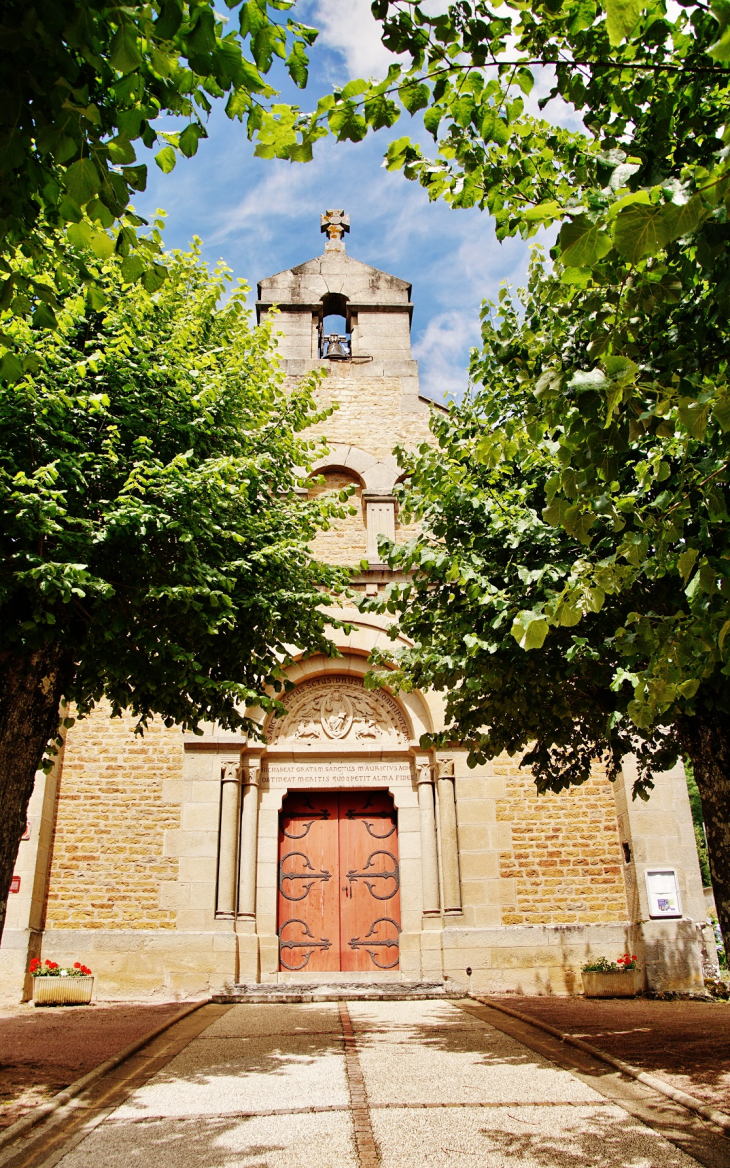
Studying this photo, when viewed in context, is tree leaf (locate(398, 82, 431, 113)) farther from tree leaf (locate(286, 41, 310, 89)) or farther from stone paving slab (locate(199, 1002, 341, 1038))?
stone paving slab (locate(199, 1002, 341, 1038))

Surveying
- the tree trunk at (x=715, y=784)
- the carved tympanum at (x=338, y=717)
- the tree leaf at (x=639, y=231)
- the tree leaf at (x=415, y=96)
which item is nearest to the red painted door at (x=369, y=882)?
the carved tympanum at (x=338, y=717)

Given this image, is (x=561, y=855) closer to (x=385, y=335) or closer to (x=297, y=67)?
(x=385, y=335)

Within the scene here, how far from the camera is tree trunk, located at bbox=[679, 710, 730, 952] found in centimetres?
560

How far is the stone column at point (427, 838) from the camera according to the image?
10438 millimetres

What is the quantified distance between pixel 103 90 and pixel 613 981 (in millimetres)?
9721

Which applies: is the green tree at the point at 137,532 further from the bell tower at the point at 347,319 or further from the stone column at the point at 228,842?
the bell tower at the point at 347,319

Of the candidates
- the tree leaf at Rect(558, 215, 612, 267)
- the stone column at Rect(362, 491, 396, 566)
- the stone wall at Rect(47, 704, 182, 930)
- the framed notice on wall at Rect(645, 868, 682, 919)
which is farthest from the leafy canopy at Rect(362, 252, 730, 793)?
the stone wall at Rect(47, 704, 182, 930)

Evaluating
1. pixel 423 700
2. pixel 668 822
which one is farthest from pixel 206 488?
pixel 668 822

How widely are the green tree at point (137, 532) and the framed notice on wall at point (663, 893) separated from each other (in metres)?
5.39

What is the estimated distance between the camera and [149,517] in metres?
5.66

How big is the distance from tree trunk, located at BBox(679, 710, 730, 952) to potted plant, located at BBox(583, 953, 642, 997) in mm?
4137

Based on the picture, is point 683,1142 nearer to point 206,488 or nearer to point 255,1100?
point 255,1100

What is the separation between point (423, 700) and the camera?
11.2m

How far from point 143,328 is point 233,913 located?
685cm
